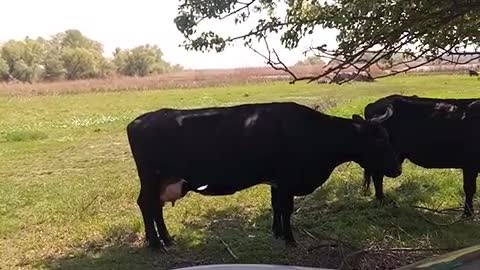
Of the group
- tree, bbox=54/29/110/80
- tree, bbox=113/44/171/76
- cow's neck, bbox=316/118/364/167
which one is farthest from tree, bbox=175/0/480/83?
tree, bbox=113/44/171/76

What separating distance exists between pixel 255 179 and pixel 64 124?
1929cm

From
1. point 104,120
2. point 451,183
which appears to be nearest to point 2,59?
point 104,120

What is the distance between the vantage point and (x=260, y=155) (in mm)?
6680

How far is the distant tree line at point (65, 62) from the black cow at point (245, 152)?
6502 centimetres

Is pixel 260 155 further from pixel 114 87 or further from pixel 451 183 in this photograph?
pixel 114 87

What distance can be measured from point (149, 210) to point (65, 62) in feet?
239

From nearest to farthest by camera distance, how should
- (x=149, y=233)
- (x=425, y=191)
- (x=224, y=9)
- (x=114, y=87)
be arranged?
1. (x=224, y=9)
2. (x=149, y=233)
3. (x=425, y=191)
4. (x=114, y=87)

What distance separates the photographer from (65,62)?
7638cm

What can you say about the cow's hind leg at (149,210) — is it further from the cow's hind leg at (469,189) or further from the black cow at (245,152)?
the cow's hind leg at (469,189)

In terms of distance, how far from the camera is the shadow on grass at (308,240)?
6.05m

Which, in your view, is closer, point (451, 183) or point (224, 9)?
point (224, 9)

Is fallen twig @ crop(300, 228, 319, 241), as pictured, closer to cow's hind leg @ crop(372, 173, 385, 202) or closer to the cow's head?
the cow's head

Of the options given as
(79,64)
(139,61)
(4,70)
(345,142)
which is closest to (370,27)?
(345,142)

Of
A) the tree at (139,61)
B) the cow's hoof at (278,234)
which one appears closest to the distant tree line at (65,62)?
the tree at (139,61)
